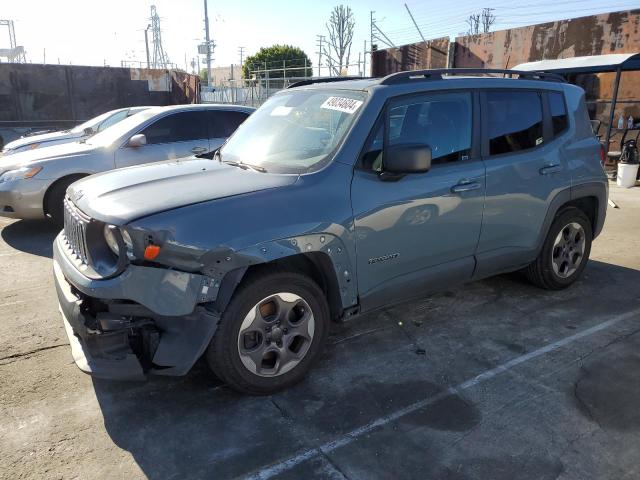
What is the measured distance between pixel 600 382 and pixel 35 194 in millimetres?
6477

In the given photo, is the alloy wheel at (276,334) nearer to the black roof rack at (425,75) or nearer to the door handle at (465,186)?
the door handle at (465,186)

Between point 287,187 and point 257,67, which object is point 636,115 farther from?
point 257,67

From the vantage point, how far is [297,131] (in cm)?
373

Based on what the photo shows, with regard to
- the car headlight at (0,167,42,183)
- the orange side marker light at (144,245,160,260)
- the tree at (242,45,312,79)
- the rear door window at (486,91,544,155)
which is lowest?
the car headlight at (0,167,42,183)

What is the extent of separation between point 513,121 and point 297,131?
184 centimetres

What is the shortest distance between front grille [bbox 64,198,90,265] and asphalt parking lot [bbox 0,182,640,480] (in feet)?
2.90

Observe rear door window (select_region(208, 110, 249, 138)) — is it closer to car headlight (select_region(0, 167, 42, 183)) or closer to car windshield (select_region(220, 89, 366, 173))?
car headlight (select_region(0, 167, 42, 183))

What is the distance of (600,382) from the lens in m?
3.35

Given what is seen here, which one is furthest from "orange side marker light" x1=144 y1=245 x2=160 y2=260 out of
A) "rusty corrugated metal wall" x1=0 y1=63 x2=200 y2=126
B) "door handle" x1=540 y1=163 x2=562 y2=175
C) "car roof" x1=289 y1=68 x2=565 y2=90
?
"rusty corrugated metal wall" x1=0 y1=63 x2=200 y2=126

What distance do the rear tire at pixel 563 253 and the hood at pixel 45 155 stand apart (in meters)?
5.84

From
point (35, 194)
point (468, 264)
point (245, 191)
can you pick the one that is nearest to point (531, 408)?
point (468, 264)

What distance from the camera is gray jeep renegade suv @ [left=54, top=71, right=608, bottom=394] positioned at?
9.09ft

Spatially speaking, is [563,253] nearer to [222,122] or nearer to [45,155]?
[222,122]

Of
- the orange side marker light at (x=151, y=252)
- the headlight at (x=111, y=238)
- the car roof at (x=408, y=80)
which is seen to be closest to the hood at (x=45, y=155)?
the car roof at (x=408, y=80)
